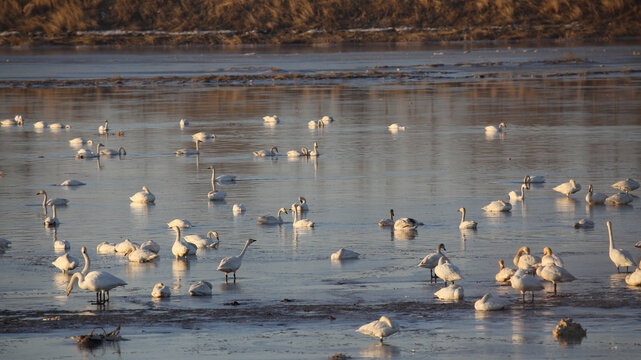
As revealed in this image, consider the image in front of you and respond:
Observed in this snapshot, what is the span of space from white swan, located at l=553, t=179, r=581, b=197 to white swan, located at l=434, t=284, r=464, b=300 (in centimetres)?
829

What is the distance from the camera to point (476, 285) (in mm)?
14289

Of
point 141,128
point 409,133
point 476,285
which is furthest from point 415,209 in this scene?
point 141,128

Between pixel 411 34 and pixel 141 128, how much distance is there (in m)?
76.4

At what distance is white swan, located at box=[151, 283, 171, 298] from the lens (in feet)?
45.6

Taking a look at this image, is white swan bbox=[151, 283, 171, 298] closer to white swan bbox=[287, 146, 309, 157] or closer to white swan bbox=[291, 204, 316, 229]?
white swan bbox=[291, 204, 316, 229]

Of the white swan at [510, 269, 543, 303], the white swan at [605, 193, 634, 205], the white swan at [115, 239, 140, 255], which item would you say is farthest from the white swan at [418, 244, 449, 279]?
the white swan at [605, 193, 634, 205]

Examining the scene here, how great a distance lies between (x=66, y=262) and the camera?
15.5 metres

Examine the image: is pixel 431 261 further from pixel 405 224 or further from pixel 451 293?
pixel 405 224

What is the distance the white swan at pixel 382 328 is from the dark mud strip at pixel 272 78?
1792 inches

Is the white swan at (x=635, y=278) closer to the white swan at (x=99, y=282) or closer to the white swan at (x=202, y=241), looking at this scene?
the white swan at (x=99, y=282)

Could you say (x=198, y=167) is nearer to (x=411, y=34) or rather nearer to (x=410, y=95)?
(x=410, y=95)

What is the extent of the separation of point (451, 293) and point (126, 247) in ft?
18.7

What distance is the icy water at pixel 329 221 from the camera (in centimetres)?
1213

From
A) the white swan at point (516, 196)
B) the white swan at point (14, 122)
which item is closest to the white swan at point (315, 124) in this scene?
the white swan at point (14, 122)
